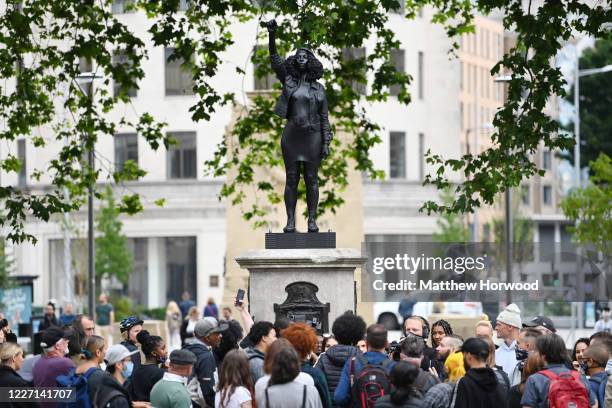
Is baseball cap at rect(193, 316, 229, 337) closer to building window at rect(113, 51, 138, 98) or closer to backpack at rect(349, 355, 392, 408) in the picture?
backpack at rect(349, 355, 392, 408)

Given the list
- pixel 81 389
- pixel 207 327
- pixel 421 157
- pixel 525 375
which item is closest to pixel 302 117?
pixel 207 327

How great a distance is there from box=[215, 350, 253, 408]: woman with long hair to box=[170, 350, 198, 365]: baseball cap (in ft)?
1.30

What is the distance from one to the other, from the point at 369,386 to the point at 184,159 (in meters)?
63.4

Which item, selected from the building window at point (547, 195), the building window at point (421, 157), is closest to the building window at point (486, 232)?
the building window at point (421, 157)

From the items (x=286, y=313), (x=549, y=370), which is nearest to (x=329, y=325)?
(x=286, y=313)

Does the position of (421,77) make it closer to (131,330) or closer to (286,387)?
(131,330)

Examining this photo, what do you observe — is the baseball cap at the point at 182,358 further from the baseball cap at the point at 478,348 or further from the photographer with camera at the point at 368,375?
the baseball cap at the point at 478,348

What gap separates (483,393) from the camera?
555 inches

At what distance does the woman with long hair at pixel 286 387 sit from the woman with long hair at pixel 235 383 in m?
0.26

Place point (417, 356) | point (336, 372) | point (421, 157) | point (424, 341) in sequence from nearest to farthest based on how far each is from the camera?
point (417, 356) < point (336, 372) < point (424, 341) < point (421, 157)

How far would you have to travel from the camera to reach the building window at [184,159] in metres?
77.3

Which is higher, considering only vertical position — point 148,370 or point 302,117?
point 302,117

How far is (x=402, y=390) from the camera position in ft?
44.1

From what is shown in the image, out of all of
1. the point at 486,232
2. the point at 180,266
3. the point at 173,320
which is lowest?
the point at 173,320
